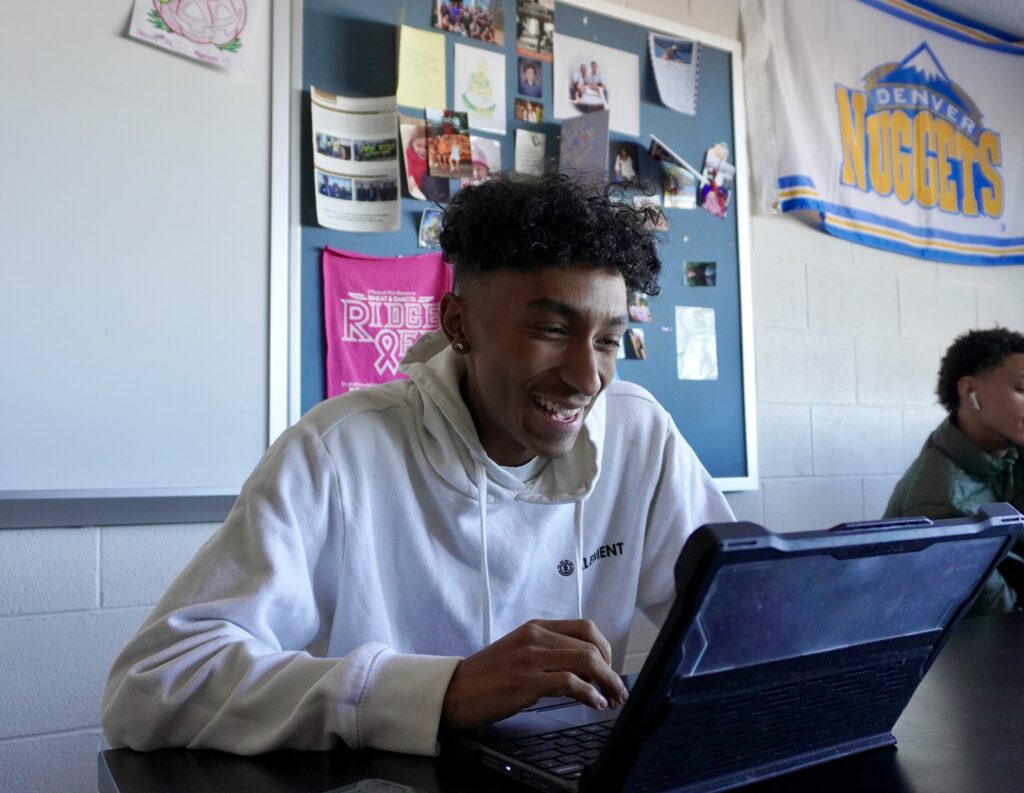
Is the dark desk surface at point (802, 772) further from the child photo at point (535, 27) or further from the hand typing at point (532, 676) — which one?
the child photo at point (535, 27)

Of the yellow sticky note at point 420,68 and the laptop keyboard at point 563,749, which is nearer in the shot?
the laptop keyboard at point 563,749

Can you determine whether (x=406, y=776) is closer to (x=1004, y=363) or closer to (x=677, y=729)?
(x=677, y=729)

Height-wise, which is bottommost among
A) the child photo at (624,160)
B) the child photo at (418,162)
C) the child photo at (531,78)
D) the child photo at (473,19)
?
the child photo at (418,162)

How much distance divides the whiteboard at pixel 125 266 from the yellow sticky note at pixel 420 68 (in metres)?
0.32

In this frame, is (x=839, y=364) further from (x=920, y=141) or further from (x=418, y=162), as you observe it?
(x=418, y=162)

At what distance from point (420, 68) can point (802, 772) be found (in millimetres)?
1860

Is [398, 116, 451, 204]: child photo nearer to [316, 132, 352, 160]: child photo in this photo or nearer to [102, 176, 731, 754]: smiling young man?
[316, 132, 352, 160]: child photo

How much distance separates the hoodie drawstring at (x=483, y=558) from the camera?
4.03 feet

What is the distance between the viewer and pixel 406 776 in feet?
2.45

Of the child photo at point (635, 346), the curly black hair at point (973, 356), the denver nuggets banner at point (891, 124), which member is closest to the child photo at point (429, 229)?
the child photo at point (635, 346)

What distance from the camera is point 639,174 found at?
259cm

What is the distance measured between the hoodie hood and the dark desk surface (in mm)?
481

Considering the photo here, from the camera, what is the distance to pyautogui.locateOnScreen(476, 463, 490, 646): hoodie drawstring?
4.03 ft

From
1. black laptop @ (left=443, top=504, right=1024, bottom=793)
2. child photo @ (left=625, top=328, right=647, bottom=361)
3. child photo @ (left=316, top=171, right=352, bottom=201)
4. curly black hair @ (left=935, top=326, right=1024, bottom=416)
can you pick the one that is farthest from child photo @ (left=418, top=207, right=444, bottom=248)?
curly black hair @ (left=935, top=326, right=1024, bottom=416)
